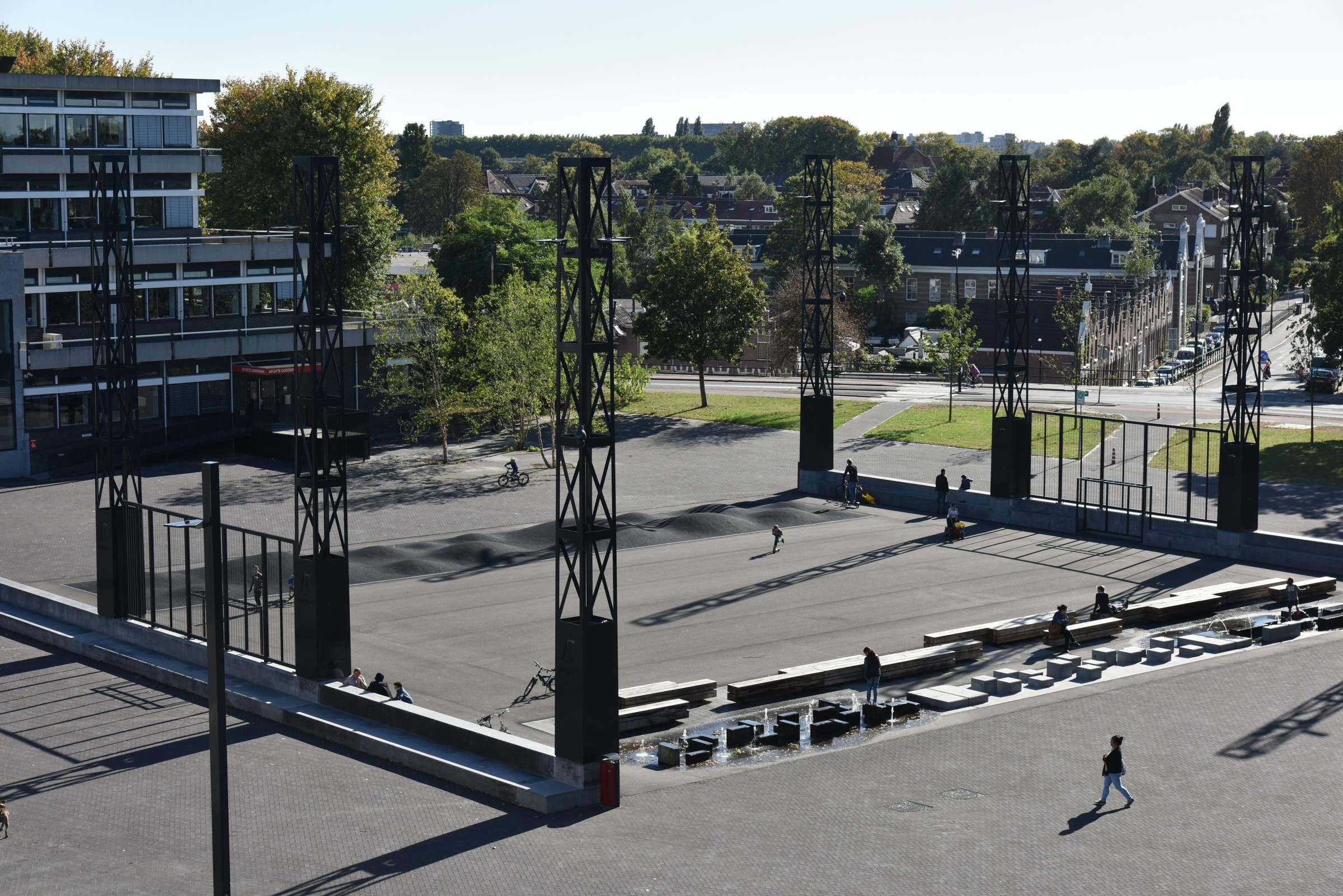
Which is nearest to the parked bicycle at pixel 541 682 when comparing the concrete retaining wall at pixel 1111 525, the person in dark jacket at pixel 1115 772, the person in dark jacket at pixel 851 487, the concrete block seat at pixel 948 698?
the concrete block seat at pixel 948 698

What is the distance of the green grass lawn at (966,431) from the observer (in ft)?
214

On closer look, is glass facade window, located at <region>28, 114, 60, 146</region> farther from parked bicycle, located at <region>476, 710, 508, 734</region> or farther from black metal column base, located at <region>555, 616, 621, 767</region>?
black metal column base, located at <region>555, 616, 621, 767</region>

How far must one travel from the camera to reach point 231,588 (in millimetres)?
40938

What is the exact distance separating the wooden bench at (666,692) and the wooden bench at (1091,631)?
360 inches

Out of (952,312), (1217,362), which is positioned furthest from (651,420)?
(1217,362)

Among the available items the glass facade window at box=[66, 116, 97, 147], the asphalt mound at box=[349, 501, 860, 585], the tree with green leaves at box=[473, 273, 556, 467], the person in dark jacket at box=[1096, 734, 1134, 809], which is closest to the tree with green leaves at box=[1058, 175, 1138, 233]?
the tree with green leaves at box=[473, 273, 556, 467]

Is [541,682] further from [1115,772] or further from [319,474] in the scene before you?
[1115,772]

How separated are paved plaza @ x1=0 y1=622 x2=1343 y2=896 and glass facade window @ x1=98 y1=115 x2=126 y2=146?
148 feet

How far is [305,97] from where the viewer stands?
285ft

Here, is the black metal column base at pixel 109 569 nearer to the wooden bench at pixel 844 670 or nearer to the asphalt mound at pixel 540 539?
the asphalt mound at pixel 540 539

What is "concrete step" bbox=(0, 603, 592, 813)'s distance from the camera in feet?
81.4

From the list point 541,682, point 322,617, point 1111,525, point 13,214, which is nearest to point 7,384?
point 13,214

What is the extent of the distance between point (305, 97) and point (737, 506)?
4803 cm

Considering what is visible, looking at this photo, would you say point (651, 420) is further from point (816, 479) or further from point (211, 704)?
point (211, 704)
